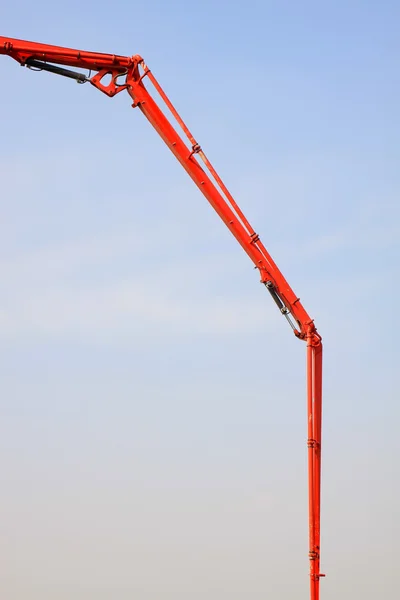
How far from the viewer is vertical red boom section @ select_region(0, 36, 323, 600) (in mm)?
18844

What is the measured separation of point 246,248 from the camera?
1986 centimetres

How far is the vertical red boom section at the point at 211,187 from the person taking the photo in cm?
1884

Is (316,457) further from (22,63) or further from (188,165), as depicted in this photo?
Answer: (22,63)

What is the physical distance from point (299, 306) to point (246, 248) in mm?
1596

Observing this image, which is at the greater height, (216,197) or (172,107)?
(172,107)

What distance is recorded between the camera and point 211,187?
19766 millimetres

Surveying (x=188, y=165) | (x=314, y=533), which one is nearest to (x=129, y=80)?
(x=188, y=165)

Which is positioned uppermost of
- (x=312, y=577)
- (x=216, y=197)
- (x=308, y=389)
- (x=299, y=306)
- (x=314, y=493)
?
(x=216, y=197)

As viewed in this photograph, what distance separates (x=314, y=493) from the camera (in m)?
19.2

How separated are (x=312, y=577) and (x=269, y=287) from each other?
18.8 feet

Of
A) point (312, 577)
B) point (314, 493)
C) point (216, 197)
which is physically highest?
point (216, 197)

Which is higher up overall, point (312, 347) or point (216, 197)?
point (216, 197)

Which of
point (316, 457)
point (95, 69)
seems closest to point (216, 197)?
point (95, 69)

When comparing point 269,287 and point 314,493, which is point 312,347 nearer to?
point 269,287
